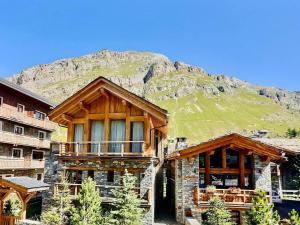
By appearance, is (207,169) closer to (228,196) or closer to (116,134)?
(228,196)

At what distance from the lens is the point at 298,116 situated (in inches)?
6870

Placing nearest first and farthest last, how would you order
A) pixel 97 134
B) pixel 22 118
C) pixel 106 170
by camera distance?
1. pixel 106 170
2. pixel 97 134
3. pixel 22 118

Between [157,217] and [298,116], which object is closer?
[157,217]

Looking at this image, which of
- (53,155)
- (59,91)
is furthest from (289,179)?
(59,91)

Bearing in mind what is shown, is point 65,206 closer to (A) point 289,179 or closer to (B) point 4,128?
(B) point 4,128

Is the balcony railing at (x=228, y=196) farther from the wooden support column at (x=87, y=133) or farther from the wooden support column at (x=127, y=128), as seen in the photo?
the wooden support column at (x=87, y=133)

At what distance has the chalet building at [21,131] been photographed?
28.8 metres

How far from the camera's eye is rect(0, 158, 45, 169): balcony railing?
27859 millimetres

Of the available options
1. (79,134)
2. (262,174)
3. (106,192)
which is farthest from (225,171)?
(79,134)

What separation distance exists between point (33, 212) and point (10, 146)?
9905 mm

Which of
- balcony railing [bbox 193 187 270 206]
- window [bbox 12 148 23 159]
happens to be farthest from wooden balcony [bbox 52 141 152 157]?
window [bbox 12 148 23 159]

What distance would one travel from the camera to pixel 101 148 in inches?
865

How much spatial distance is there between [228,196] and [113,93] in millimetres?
10651

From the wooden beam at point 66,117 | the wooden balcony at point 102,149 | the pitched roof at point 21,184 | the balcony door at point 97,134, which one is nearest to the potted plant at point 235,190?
the wooden balcony at point 102,149
